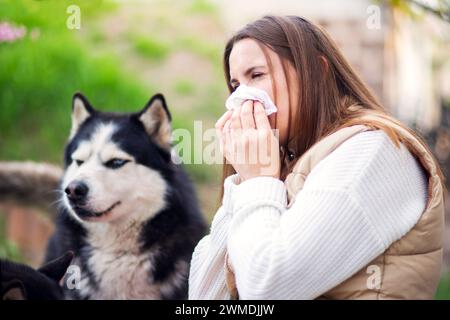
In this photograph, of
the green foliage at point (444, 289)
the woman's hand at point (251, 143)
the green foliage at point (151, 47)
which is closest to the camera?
the woman's hand at point (251, 143)

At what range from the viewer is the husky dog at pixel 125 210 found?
2516mm

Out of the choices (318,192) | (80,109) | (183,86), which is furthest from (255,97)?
(183,86)

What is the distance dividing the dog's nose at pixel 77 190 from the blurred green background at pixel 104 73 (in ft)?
2.82

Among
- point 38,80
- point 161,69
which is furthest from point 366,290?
point 38,80

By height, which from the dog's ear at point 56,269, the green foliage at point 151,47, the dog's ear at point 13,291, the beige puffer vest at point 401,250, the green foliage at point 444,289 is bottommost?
the green foliage at point 444,289

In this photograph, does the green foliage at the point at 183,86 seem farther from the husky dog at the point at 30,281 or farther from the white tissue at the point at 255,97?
the white tissue at the point at 255,97

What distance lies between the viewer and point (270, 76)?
1668 mm

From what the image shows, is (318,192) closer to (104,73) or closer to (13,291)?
(13,291)

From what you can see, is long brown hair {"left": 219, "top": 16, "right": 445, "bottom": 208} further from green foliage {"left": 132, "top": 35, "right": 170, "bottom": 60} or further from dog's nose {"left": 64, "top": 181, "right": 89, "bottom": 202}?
green foliage {"left": 132, "top": 35, "right": 170, "bottom": 60}

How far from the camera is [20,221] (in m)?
3.35

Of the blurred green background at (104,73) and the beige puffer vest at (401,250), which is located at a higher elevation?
the blurred green background at (104,73)

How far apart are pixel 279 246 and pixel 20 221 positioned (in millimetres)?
2371

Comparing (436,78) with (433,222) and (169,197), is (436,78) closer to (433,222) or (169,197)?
(169,197)

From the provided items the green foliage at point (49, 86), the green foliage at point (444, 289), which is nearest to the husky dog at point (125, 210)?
the green foliage at point (49, 86)
